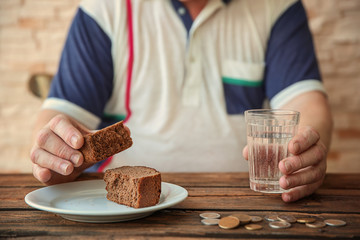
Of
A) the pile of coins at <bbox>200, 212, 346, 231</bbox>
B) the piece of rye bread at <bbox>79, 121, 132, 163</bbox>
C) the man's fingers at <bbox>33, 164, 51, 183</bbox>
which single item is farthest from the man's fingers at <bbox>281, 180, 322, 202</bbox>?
the man's fingers at <bbox>33, 164, 51, 183</bbox>

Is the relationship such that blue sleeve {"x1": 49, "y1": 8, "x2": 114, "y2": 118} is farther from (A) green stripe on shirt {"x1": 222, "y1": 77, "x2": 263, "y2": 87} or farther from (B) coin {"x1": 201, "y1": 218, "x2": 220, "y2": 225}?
(B) coin {"x1": 201, "y1": 218, "x2": 220, "y2": 225}

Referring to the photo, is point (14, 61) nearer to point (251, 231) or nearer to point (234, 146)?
point (234, 146)

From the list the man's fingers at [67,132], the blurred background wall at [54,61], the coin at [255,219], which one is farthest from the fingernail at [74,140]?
the blurred background wall at [54,61]

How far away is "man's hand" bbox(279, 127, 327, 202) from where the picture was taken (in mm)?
1081

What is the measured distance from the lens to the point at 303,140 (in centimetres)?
112

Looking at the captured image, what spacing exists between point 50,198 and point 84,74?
0.82 m

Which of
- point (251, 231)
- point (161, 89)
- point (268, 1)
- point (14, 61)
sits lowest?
point (251, 231)

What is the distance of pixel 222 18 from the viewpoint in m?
1.88

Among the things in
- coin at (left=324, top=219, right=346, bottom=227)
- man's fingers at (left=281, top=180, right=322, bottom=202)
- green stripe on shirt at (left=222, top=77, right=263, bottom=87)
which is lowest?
coin at (left=324, top=219, right=346, bottom=227)

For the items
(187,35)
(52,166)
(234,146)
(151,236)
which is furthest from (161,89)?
(151,236)

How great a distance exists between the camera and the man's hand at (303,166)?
1.08 meters

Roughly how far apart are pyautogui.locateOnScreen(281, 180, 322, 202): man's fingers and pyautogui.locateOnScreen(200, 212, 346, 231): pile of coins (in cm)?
12

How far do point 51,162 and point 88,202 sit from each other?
17cm

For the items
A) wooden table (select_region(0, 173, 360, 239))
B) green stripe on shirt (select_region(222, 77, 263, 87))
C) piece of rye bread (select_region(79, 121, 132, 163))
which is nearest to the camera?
wooden table (select_region(0, 173, 360, 239))
